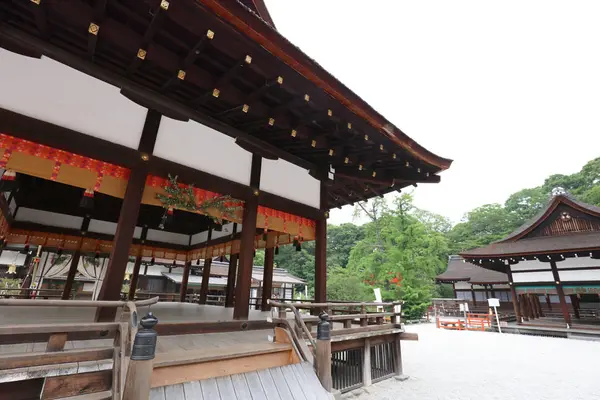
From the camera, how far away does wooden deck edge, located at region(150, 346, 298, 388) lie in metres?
2.79

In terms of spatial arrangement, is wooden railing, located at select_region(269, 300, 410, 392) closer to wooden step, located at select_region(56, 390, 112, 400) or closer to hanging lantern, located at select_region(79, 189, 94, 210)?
wooden step, located at select_region(56, 390, 112, 400)

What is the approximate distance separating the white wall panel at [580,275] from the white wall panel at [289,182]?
15.9m

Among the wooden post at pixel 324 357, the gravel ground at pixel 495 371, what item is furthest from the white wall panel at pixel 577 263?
the wooden post at pixel 324 357

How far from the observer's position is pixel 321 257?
6527 millimetres

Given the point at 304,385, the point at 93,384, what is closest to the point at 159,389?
the point at 93,384

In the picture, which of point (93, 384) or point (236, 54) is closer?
point (93, 384)

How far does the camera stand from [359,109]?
478cm

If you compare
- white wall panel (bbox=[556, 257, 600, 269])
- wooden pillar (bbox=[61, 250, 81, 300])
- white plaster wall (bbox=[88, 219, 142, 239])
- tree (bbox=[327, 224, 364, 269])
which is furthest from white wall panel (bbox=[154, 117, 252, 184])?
tree (bbox=[327, 224, 364, 269])

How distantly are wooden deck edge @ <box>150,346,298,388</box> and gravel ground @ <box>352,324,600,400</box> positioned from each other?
10.0 feet

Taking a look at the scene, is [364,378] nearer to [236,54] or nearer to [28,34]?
[236,54]

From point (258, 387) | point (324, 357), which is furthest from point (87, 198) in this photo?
point (324, 357)

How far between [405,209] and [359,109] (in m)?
17.4

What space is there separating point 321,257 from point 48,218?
8882mm

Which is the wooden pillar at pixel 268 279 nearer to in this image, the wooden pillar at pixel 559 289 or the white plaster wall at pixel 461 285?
the wooden pillar at pixel 559 289
